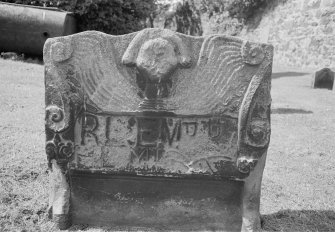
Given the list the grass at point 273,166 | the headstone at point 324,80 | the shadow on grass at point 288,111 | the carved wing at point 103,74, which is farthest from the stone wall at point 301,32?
the carved wing at point 103,74

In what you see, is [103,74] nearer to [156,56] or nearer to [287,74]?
[156,56]

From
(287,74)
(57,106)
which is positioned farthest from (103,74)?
(287,74)

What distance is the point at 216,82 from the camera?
94.5 inches

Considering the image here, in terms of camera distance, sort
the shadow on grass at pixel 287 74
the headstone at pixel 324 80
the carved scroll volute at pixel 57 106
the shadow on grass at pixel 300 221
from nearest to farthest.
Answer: the carved scroll volute at pixel 57 106
the shadow on grass at pixel 300 221
the headstone at pixel 324 80
the shadow on grass at pixel 287 74

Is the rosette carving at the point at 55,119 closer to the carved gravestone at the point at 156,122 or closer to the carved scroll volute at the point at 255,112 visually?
the carved gravestone at the point at 156,122

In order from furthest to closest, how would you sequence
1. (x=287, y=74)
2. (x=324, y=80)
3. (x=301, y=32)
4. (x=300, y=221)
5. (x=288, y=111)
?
(x=301, y=32)
(x=287, y=74)
(x=324, y=80)
(x=288, y=111)
(x=300, y=221)

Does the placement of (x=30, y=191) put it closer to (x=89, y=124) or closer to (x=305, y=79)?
(x=89, y=124)

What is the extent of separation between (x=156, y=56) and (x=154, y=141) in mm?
522

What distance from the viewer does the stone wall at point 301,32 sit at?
1119cm

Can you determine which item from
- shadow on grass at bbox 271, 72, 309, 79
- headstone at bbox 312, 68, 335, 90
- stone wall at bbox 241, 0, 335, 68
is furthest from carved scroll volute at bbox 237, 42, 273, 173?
stone wall at bbox 241, 0, 335, 68

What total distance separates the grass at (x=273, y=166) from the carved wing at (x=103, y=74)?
A: 0.83m

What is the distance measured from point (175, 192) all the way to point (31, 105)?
12.0ft

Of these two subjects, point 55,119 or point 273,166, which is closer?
point 55,119

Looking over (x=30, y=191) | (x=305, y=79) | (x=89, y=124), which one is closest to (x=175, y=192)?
(x=89, y=124)
